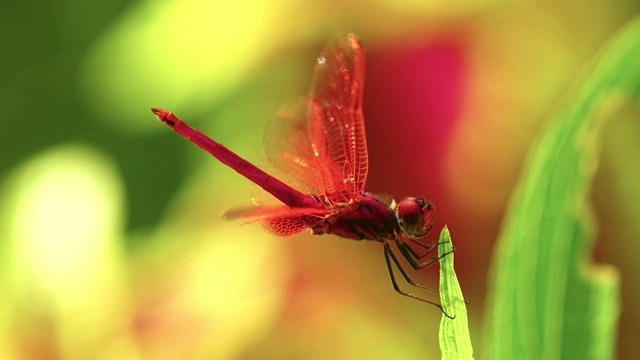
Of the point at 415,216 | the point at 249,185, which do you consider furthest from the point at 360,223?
the point at 249,185

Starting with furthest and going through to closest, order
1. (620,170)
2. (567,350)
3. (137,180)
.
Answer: (137,180), (620,170), (567,350)

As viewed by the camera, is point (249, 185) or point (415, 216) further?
point (249, 185)

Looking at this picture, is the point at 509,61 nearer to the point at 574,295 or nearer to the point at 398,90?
the point at 398,90

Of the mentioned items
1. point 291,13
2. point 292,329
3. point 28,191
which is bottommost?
point 292,329

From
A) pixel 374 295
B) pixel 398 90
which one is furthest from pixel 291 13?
pixel 374 295

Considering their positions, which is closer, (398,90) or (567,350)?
(567,350)

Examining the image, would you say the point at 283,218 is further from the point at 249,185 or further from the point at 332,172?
the point at 249,185

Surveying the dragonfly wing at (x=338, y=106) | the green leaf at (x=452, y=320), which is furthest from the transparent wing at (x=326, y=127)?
the green leaf at (x=452, y=320)
